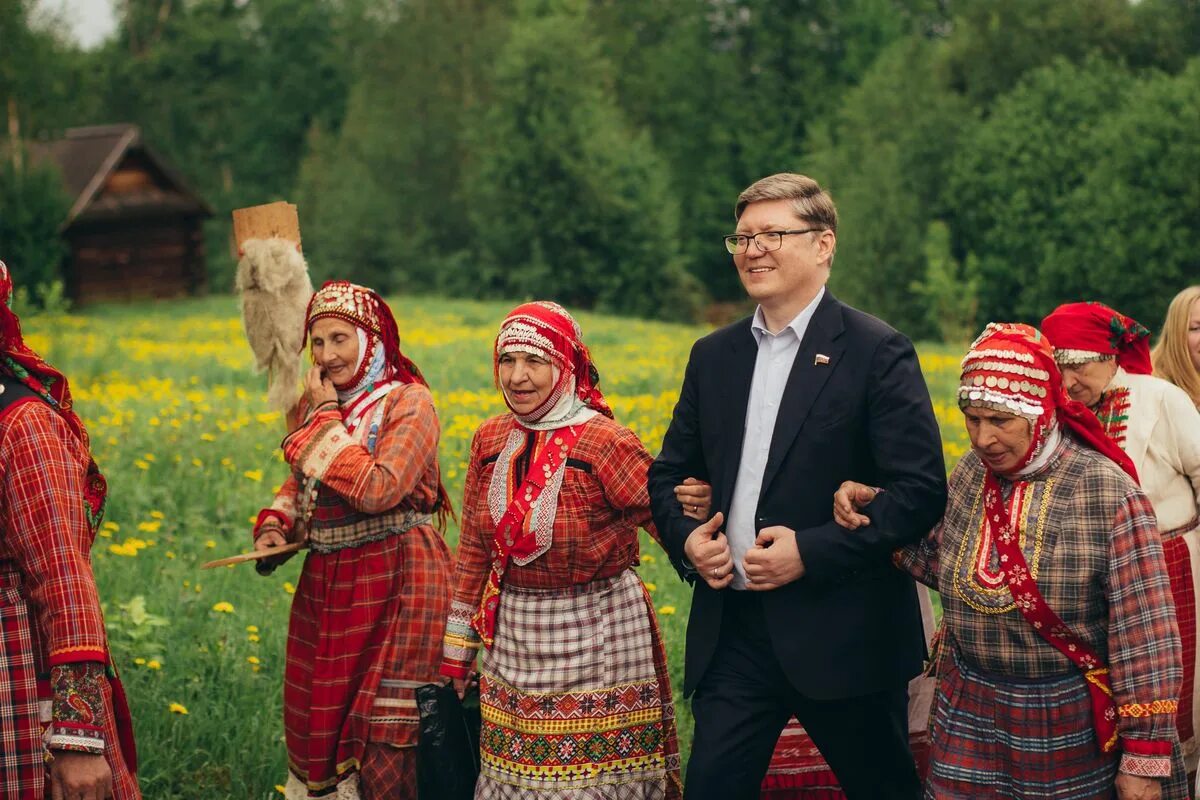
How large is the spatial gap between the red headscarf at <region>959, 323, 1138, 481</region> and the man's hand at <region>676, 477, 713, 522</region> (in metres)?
0.81

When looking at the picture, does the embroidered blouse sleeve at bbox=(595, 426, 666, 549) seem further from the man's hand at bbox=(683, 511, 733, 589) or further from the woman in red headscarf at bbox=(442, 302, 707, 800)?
the man's hand at bbox=(683, 511, 733, 589)

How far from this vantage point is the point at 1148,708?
3357mm

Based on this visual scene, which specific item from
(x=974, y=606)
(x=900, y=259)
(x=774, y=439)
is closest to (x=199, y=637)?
(x=774, y=439)

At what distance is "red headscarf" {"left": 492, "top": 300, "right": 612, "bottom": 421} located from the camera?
4.15m

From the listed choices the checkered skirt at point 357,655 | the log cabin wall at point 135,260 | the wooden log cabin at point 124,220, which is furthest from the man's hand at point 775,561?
the log cabin wall at point 135,260

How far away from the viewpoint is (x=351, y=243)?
43312 mm

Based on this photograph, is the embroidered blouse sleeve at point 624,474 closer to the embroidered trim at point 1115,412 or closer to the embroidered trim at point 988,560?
the embroidered trim at point 988,560

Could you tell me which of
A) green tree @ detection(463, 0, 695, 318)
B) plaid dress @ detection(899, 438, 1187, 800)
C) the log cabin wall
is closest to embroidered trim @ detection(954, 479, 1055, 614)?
plaid dress @ detection(899, 438, 1187, 800)

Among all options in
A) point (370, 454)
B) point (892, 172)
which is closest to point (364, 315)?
point (370, 454)

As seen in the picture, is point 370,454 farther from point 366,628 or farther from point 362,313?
point 366,628

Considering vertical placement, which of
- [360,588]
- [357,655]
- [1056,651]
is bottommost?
[357,655]

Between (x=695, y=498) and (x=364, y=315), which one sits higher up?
(x=364, y=315)

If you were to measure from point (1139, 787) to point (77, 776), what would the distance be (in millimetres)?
2612

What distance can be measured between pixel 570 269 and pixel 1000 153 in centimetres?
1392
